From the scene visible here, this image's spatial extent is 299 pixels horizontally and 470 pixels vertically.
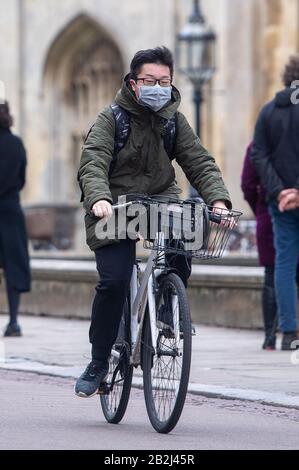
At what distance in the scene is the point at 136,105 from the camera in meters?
7.42

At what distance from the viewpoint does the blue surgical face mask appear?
24.0ft

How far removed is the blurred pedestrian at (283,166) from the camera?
34.3 ft

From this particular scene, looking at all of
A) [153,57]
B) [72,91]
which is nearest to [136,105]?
[153,57]

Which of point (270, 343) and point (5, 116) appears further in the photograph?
point (5, 116)

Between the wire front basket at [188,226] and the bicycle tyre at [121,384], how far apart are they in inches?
20.3

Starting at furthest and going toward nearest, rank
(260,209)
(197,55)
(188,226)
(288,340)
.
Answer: (197,55) → (260,209) → (288,340) → (188,226)

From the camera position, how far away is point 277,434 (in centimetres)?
710

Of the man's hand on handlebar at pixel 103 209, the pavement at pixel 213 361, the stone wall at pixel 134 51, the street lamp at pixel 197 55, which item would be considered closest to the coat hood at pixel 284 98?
the pavement at pixel 213 361

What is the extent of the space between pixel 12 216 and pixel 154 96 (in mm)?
5369

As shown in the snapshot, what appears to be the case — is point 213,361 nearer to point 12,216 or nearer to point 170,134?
point 12,216

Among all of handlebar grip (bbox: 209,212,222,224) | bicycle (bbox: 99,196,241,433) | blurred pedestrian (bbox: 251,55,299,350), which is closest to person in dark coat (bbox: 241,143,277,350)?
blurred pedestrian (bbox: 251,55,299,350)

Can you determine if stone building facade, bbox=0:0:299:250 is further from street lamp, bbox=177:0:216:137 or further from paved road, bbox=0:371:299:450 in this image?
paved road, bbox=0:371:299:450

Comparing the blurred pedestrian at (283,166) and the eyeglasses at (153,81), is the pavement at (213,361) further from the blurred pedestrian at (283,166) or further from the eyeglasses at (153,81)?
the eyeglasses at (153,81)

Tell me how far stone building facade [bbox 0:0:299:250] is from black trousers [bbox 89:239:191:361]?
20.8 metres
